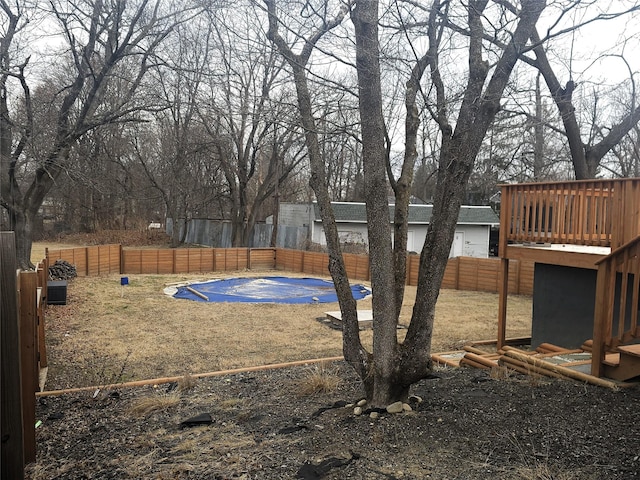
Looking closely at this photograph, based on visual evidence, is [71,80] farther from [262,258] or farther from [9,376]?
[9,376]

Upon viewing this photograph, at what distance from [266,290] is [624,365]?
12.5 meters

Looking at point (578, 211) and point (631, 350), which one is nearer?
point (631, 350)

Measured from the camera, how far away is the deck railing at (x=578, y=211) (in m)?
6.21

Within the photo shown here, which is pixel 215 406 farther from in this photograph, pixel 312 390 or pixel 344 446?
pixel 344 446

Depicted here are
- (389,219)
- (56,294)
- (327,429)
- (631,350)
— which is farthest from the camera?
(56,294)

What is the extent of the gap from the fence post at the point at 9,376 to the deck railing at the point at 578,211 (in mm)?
6546

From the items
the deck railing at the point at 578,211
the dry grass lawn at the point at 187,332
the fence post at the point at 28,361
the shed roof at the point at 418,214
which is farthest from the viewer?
the shed roof at the point at 418,214

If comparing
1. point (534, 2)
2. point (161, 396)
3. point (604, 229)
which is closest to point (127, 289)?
point (161, 396)

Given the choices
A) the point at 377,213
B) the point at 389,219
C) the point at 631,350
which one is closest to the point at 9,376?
the point at 377,213

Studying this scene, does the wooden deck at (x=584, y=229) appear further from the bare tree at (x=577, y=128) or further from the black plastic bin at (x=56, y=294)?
the black plastic bin at (x=56, y=294)

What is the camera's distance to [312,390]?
4.55m

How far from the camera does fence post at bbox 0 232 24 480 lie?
1305mm

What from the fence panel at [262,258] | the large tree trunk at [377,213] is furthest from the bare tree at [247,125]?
the fence panel at [262,258]

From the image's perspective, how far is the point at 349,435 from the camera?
3336mm
